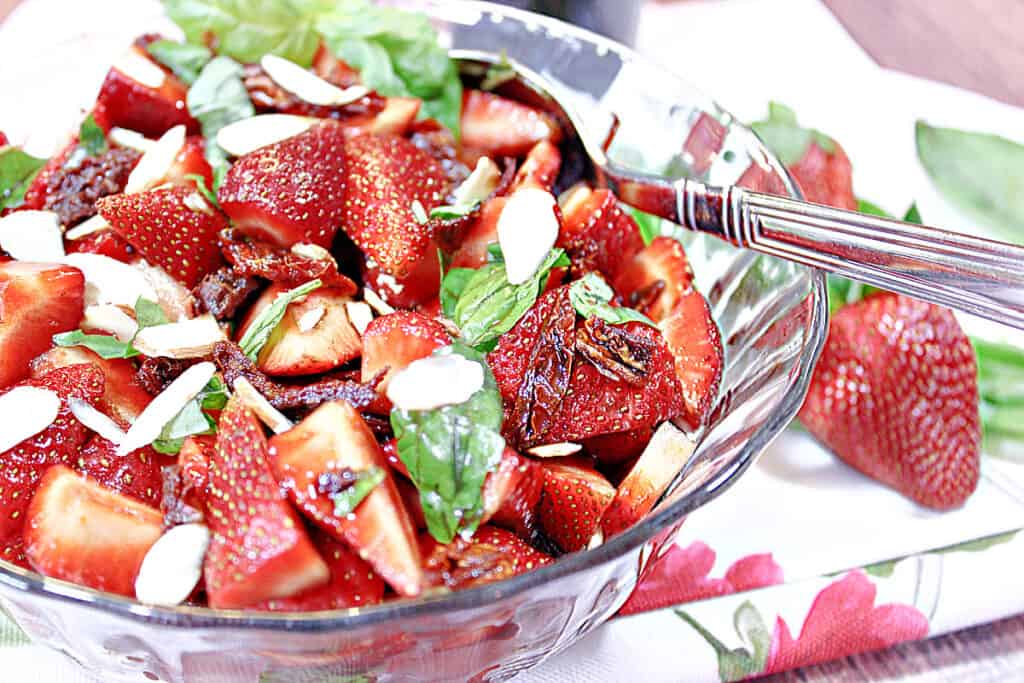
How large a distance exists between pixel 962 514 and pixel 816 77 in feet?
2.60

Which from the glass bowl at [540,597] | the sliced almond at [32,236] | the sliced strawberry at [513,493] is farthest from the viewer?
the sliced almond at [32,236]

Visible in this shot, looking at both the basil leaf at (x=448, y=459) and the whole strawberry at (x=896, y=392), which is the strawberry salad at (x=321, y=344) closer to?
the basil leaf at (x=448, y=459)

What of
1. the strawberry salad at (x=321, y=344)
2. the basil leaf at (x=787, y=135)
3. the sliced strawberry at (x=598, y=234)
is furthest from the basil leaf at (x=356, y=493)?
the basil leaf at (x=787, y=135)

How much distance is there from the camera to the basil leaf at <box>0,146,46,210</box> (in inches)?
40.1

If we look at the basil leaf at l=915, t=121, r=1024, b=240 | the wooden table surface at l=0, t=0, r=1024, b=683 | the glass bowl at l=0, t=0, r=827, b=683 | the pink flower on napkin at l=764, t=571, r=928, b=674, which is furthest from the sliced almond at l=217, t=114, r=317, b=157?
the wooden table surface at l=0, t=0, r=1024, b=683

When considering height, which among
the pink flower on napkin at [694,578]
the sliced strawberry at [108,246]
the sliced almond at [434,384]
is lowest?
the pink flower on napkin at [694,578]

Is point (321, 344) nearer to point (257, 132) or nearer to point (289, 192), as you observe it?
point (289, 192)

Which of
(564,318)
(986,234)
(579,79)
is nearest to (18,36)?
(579,79)

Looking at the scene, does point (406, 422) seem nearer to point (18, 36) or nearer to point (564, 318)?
point (564, 318)

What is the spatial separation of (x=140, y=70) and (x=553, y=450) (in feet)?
2.23

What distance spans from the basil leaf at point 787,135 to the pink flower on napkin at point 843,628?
59cm

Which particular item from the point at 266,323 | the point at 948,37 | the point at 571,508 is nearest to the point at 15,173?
the point at 266,323

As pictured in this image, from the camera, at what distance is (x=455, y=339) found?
2.60 feet

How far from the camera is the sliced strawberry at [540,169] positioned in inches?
38.8
